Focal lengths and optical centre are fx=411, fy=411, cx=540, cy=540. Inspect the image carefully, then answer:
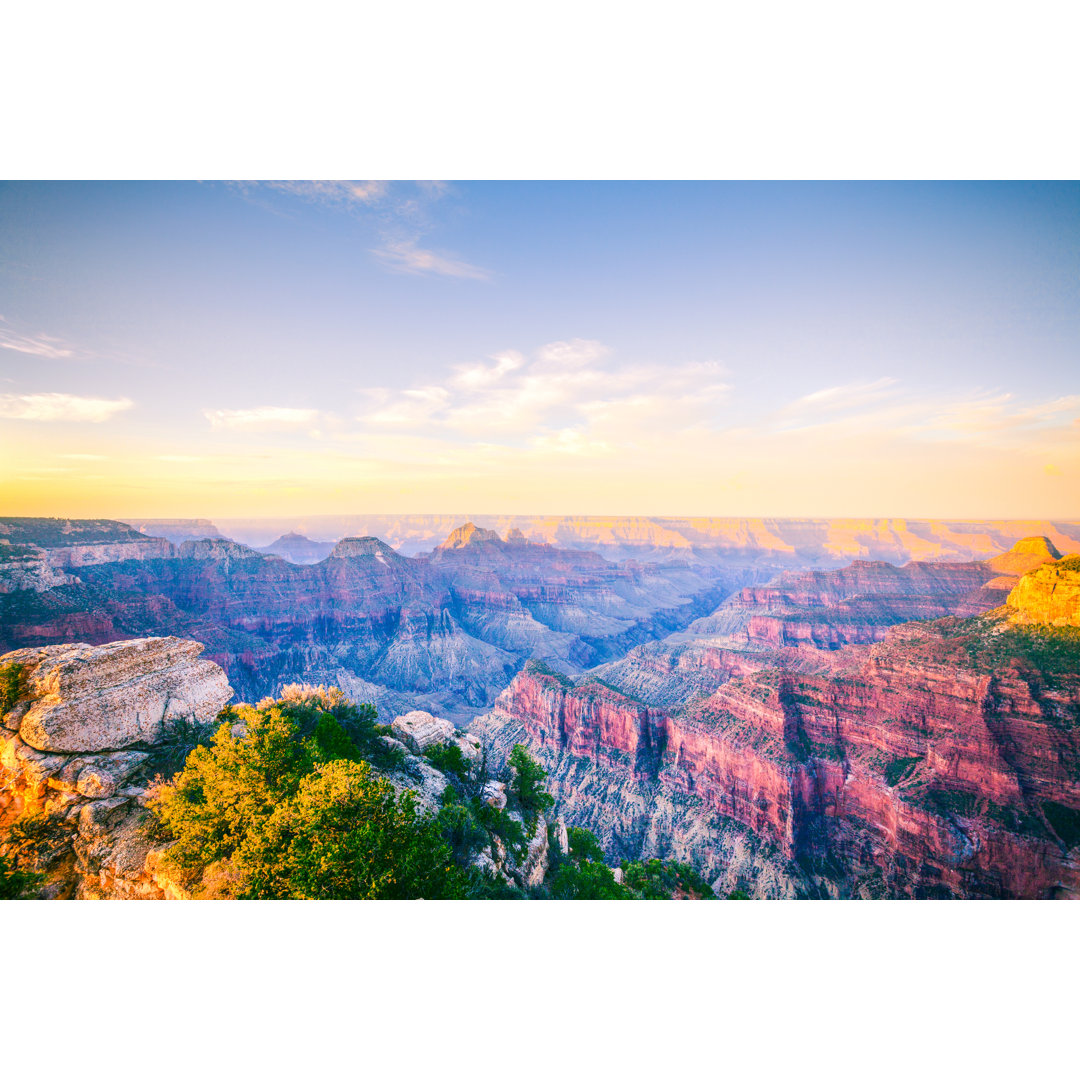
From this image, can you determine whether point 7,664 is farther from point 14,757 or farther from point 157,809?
point 157,809

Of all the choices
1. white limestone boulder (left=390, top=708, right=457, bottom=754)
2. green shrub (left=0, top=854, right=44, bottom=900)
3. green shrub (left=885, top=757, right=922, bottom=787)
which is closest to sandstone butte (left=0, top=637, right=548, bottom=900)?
green shrub (left=0, top=854, right=44, bottom=900)

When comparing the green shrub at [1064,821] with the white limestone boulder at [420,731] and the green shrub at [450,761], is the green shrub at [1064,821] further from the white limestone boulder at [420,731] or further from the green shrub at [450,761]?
the white limestone boulder at [420,731]

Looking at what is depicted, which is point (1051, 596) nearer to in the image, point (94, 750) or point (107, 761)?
point (107, 761)

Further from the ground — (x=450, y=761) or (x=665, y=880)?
(x=450, y=761)

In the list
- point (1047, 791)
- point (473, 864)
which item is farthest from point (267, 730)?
point (1047, 791)

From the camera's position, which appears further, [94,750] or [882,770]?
[882,770]

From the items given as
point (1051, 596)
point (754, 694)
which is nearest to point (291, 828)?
point (754, 694)

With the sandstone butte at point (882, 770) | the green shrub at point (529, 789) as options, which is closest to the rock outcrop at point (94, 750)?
the green shrub at point (529, 789)
